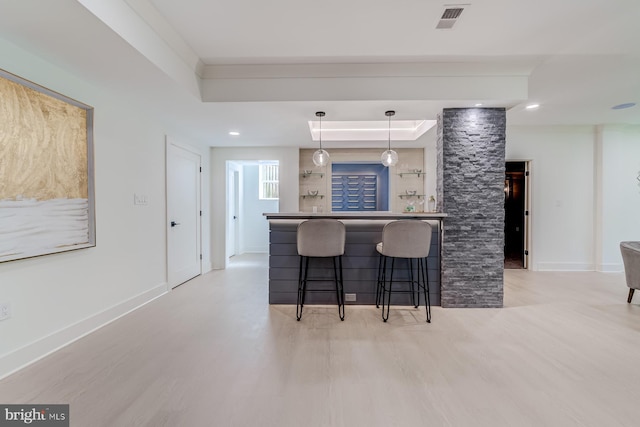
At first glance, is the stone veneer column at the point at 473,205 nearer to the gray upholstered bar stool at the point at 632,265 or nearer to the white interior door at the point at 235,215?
the gray upholstered bar stool at the point at 632,265

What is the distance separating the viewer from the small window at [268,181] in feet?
22.1

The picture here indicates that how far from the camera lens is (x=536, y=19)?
2.17 m

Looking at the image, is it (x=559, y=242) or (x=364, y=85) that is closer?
(x=364, y=85)

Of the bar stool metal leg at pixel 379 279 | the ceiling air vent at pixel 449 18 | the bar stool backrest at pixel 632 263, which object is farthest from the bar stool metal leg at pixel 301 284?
the bar stool backrest at pixel 632 263

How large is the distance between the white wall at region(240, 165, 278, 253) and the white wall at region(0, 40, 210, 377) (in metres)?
2.96

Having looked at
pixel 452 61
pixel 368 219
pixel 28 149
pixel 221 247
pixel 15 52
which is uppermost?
pixel 452 61

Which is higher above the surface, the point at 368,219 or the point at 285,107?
the point at 285,107

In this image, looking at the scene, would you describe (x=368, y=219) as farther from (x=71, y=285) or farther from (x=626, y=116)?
(x=626, y=116)

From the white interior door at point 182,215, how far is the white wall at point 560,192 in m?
5.51

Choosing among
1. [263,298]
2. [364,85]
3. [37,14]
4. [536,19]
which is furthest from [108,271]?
[536,19]

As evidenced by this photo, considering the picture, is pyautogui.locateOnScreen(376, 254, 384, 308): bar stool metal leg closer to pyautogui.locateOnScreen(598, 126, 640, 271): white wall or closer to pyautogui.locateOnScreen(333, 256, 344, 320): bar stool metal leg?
pyautogui.locateOnScreen(333, 256, 344, 320): bar stool metal leg

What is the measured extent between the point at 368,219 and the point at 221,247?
10.8 feet

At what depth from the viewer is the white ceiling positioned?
198cm

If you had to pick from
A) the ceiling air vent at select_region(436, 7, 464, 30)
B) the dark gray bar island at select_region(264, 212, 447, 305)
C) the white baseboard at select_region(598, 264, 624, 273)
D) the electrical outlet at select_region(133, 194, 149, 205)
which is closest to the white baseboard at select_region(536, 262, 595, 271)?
the white baseboard at select_region(598, 264, 624, 273)
